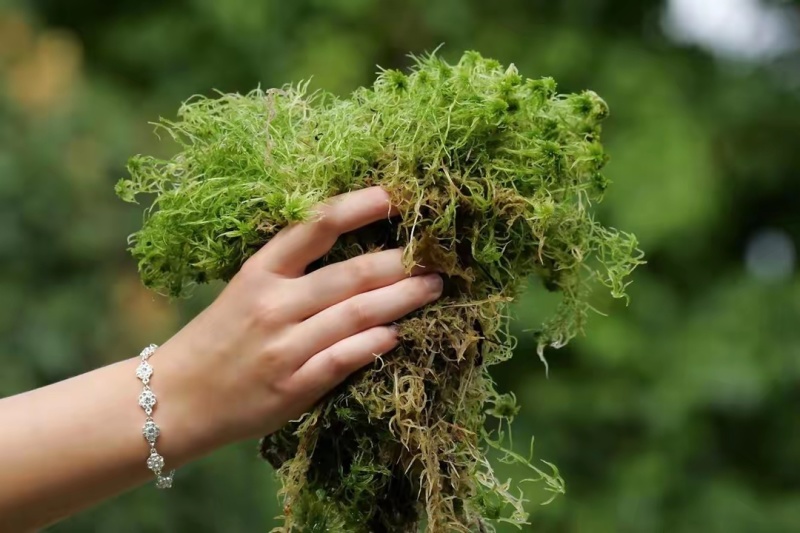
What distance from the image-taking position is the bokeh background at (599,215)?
2182 millimetres

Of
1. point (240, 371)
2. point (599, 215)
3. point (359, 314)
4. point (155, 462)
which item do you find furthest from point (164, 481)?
point (599, 215)

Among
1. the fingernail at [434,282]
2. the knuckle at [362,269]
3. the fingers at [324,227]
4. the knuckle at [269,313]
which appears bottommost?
the fingernail at [434,282]

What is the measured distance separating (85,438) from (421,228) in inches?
14.3

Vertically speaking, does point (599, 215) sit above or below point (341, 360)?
above

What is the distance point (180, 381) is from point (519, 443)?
166 cm

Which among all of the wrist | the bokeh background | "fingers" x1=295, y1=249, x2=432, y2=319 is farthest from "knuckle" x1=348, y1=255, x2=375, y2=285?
the bokeh background

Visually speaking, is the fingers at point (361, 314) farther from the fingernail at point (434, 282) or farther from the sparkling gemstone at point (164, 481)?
the sparkling gemstone at point (164, 481)

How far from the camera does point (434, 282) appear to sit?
80 centimetres

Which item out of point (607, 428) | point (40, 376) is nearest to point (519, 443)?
point (607, 428)

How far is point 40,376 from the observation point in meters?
2.15

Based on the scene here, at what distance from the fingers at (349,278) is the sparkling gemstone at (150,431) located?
0.56 ft

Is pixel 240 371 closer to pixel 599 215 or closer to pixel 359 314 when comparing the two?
pixel 359 314

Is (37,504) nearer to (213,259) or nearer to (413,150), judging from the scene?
(213,259)

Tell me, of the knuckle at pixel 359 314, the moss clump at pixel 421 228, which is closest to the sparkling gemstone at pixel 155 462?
the moss clump at pixel 421 228
